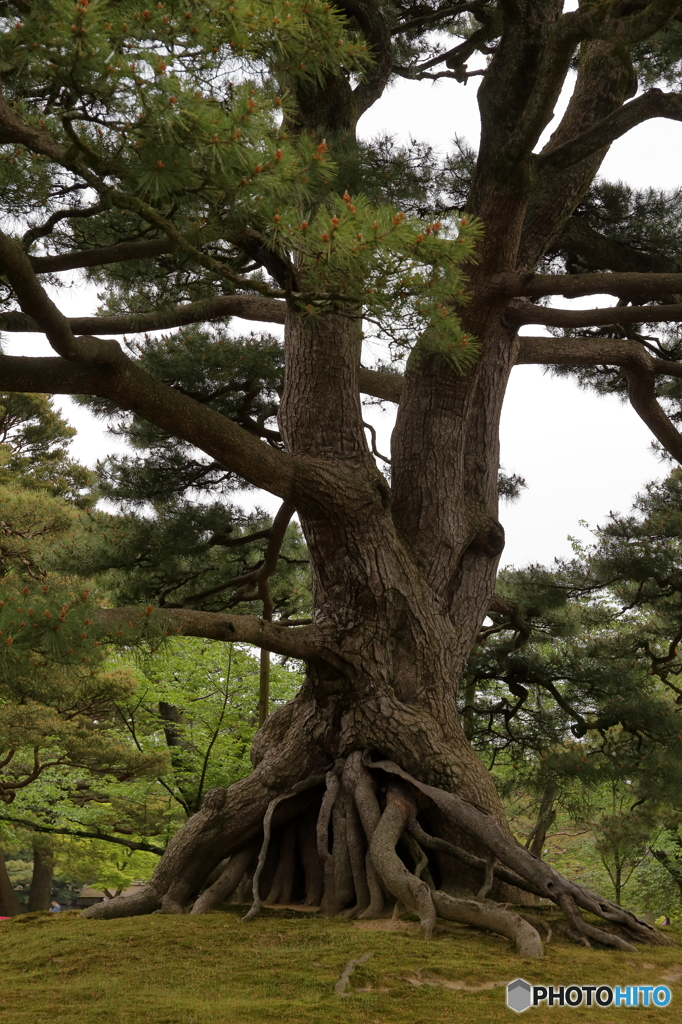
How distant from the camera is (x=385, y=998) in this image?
2.80 m

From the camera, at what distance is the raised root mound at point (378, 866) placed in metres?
3.74

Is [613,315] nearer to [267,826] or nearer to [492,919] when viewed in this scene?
[492,919]

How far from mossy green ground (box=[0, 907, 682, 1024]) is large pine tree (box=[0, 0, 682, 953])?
29 centimetres

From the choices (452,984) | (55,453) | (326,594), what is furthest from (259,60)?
(55,453)

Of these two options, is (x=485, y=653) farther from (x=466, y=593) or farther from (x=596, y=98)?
(x=596, y=98)

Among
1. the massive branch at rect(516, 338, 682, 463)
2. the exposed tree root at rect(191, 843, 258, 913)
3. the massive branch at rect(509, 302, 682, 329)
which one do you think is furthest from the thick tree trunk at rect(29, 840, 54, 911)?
the massive branch at rect(509, 302, 682, 329)

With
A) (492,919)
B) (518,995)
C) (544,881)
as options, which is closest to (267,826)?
(492,919)

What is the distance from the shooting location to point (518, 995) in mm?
2873

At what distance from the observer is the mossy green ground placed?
2684mm

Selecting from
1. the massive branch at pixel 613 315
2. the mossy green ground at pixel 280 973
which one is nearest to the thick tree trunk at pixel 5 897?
the mossy green ground at pixel 280 973

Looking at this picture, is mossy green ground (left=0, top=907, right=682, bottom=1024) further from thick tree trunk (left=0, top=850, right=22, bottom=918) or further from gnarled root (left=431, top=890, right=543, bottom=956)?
thick tree trunk (left=0, top=850, right=22, bottom=918)

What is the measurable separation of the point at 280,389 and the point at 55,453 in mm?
10473

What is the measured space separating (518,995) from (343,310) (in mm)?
2541

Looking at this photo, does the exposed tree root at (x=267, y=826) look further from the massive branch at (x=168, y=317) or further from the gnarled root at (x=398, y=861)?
the massive branch at (x=168, y=317)
